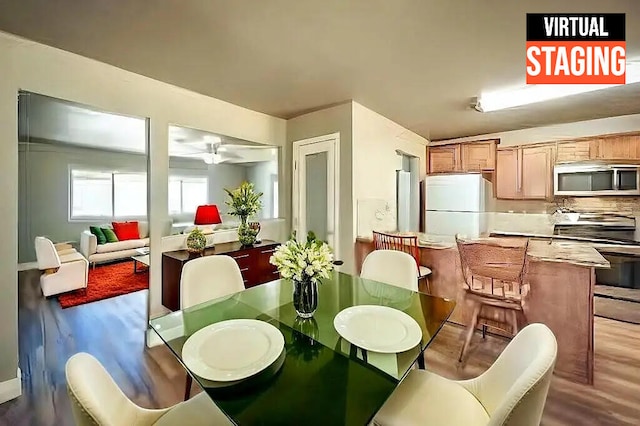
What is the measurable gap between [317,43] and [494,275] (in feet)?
7.14

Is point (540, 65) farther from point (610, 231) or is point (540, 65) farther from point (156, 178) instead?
point (156, 178)

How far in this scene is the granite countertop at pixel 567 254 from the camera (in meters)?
2.14

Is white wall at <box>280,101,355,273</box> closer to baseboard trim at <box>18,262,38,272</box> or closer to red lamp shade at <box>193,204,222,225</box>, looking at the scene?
red lamp shade at <box>193,204,222,225</box>

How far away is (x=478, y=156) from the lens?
4.52m

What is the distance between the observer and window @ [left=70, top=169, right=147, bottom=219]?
92.6 inches

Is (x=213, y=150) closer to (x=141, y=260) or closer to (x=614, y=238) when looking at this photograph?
(x=141, y=260)

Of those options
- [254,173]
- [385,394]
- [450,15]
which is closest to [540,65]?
[450,15]

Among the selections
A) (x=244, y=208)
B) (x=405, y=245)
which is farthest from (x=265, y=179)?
(x=405, y=245)

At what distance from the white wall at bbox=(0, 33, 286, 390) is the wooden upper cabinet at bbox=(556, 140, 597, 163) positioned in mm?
4068

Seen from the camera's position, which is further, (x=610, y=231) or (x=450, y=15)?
(x=610, y=231)

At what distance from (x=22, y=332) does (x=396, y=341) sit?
2629mm

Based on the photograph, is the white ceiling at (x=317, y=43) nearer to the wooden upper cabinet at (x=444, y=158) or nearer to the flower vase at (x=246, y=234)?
the flower vase at (x=246, y=234)

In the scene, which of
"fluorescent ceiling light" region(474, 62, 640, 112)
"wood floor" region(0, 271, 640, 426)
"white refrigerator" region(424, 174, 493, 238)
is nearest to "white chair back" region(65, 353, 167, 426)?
"wood floor" region(0, 271, 640, 426)

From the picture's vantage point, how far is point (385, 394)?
1.00 meters
